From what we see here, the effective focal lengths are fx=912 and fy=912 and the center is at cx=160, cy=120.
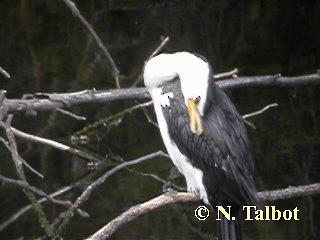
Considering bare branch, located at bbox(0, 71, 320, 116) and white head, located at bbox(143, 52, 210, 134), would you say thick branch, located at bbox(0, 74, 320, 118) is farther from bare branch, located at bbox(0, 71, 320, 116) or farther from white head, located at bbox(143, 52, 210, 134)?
white head, located at bbox(143, 52, 210, 134)

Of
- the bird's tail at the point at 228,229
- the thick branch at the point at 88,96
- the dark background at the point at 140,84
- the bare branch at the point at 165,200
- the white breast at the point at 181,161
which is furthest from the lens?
the dark background at the point at 140,84

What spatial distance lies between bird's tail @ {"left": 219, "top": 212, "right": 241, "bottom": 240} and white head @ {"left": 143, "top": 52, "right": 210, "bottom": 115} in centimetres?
31

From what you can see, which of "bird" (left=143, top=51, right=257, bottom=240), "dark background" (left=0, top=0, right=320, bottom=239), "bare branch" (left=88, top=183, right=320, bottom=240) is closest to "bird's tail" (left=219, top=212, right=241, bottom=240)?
"bird" (left=143, top=51, right=257, bottom=240)

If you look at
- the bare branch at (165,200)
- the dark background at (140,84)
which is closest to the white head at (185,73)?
the bare branch at (165,200)

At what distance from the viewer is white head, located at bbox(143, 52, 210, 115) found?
2.49 meters

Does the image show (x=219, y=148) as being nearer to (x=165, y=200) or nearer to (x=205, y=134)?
(x=205, y=134)

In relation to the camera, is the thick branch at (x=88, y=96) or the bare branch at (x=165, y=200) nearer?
the bare branch at (x=165, y=200)

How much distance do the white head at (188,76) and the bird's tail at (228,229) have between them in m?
0.27

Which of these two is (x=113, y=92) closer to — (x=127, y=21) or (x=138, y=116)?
(x=138, y=116)

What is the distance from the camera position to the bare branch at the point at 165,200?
2.23 meters

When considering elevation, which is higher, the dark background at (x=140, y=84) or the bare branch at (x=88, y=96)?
the bare branch at (x=88, y=96)

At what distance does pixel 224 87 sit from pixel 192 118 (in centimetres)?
65

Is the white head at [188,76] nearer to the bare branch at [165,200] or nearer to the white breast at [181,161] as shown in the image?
the white breast at [181,161]

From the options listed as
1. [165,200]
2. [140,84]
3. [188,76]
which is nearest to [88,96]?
[188,76]
